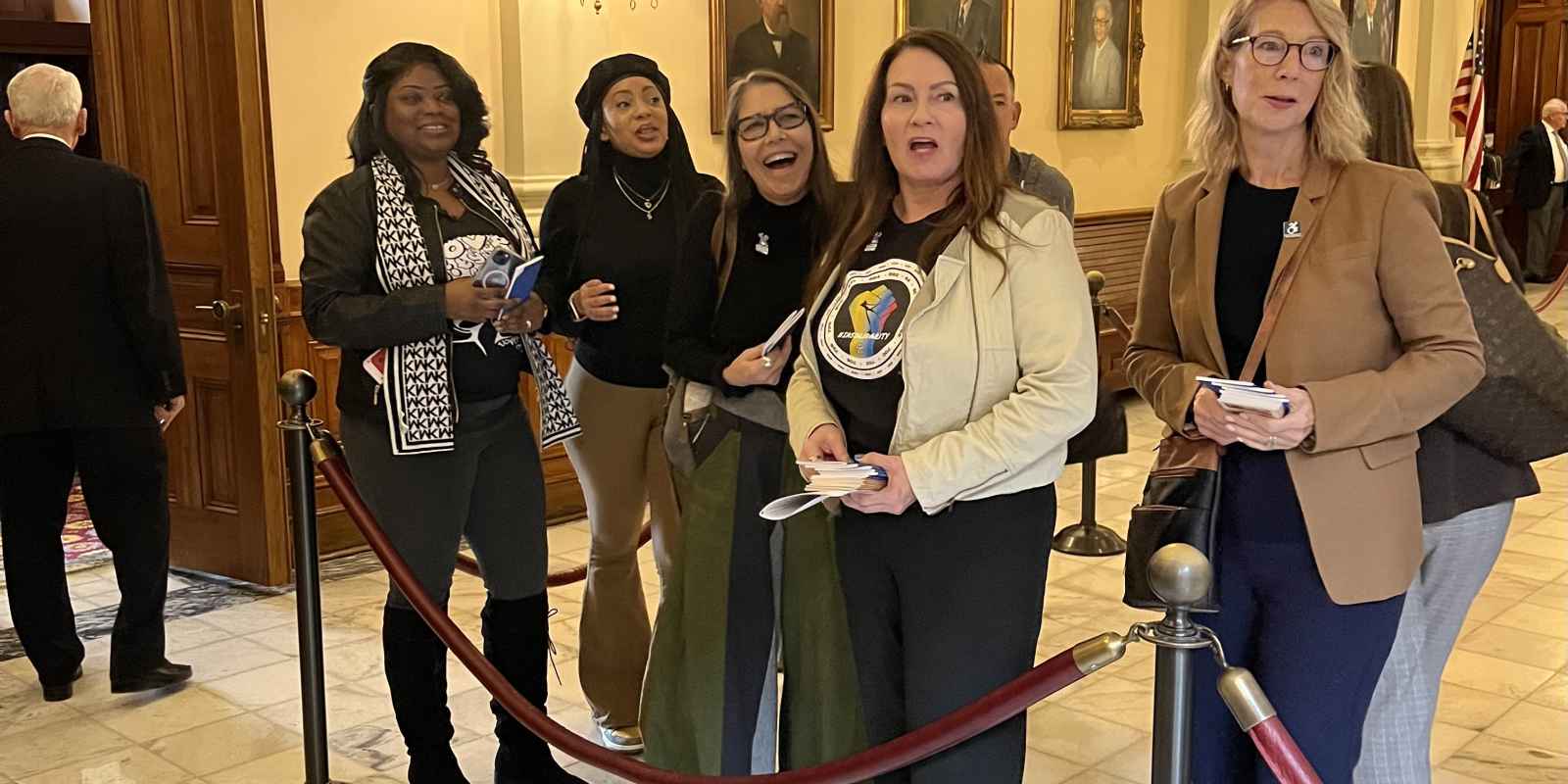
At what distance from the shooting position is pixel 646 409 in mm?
3832

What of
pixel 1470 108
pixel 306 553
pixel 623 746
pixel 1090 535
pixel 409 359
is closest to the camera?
pixel 409 359

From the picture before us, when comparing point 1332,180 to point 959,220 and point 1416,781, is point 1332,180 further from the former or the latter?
point 1416,781

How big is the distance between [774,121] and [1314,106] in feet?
3.69

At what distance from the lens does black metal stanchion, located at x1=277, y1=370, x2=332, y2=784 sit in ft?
11.8

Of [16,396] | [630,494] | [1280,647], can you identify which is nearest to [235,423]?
[16,396]

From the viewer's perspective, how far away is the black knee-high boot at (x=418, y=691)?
3.49 metres

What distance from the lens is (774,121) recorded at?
10.3 ft

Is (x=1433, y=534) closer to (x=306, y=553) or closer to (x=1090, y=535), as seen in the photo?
(x=306, y=553)

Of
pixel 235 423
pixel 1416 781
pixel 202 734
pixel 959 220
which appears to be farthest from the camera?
pixel 235 423

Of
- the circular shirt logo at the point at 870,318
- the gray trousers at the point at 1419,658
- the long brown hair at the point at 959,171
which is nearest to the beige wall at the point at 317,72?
the long brown hair at the point at 959,171

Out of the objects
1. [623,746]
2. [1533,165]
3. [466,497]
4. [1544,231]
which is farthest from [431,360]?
[1544,231]

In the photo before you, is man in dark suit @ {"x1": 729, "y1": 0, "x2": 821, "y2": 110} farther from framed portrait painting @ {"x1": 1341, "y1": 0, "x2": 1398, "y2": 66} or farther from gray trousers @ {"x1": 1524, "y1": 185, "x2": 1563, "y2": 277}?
gray trousers @ {"x1": 1524, "y1": 185, "x2": 1563, "y2": 277}

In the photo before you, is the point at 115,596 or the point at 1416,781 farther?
the point at 115,596

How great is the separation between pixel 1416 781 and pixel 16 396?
3.92m
